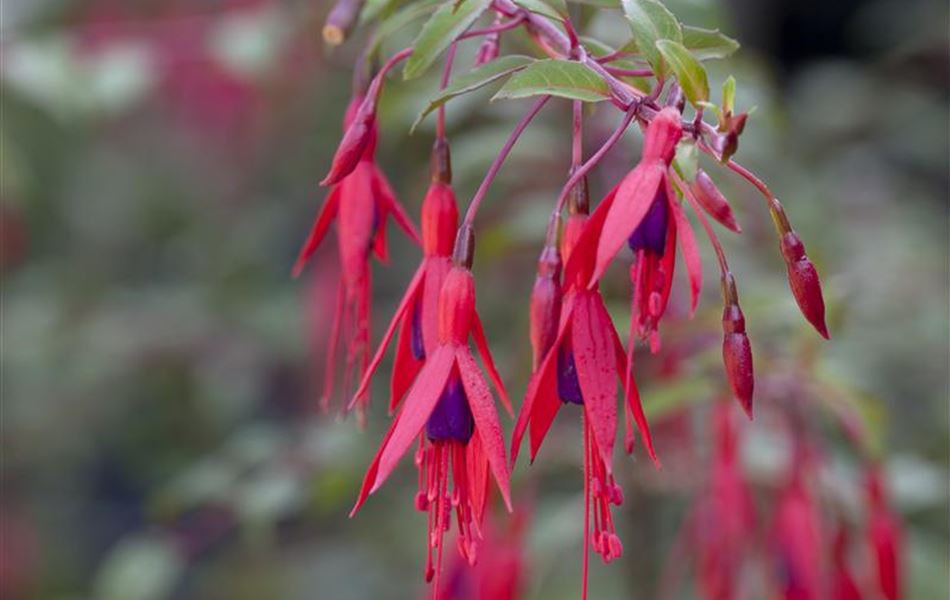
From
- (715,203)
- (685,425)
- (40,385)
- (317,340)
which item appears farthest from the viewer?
(40,385)

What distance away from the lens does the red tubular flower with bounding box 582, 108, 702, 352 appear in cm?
59

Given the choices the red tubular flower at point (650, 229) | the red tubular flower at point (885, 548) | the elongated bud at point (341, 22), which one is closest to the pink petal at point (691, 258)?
the red tubular flower at point (650, 229)

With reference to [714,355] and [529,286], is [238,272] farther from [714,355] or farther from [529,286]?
[714,355]

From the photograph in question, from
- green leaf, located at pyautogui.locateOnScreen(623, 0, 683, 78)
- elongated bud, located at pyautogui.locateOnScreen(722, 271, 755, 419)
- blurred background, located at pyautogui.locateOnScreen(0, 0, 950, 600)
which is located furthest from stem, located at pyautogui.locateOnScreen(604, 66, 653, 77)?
blurred background, located at pyautogui.locateOnScreen(0, 0, 950, 600)

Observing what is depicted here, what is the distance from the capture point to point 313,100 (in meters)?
2.29

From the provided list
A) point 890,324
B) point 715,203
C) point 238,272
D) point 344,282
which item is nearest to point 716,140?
point 715,203

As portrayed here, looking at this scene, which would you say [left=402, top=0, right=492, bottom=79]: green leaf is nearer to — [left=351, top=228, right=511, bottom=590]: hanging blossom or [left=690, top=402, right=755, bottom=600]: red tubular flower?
[left=351, top=228, right=511, bottom=590]: hanging blossom

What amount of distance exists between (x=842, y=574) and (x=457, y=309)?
1.52 feet

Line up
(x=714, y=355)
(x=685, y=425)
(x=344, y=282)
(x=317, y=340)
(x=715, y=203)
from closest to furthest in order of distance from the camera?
1. (x=715, y=203)
2. (x=344, y=282)
3. (x=714, y=355)
4. (x=685, y=425)
5. (x=317, y=340)

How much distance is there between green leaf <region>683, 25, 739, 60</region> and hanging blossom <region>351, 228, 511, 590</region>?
0.18 m

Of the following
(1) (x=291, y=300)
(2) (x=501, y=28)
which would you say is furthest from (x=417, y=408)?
(1) (x=291, y=300)

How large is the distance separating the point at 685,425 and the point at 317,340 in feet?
1.99

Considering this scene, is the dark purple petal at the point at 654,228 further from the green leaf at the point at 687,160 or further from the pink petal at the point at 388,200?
the pink petal at the point at 388,200

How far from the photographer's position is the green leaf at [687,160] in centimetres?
61
